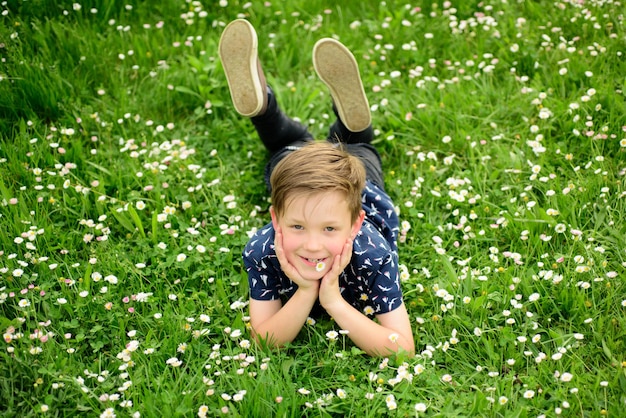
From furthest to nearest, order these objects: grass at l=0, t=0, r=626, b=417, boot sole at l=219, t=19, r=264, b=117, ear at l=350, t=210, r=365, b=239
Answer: boot sole at l=219, t=19, r=264, b=117 < ear at l=350, t=210, r=365, b=239 < grass at l=0, t=0, r=626, b=417

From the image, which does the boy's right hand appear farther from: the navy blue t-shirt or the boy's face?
the navy blue t-shirt

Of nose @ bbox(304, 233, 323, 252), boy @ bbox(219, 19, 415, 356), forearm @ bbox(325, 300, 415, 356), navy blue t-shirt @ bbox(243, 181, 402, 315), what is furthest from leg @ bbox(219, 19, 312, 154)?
forearm @ bbox(325, 300, 415, 356)

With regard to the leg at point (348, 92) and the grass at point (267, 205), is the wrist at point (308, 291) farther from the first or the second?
the leg at point (348, 92)

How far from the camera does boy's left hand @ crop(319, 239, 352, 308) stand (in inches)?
120

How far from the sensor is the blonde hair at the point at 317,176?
2.94 meters

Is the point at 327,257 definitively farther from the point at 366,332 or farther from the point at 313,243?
the point at 366,332

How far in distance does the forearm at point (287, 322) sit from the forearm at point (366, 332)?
114 mm

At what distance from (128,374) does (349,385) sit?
96 cm

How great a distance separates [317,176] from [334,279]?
0.48 metres

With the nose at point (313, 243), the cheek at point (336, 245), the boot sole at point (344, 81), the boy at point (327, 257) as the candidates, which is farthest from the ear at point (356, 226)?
the boot sole at point (344, 81)

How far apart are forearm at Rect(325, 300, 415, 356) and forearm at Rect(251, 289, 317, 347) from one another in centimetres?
11

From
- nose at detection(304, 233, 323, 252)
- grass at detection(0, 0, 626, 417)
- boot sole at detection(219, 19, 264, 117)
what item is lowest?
grass at detection(0, 0, 626, 417)

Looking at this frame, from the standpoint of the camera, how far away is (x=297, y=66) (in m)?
5.11

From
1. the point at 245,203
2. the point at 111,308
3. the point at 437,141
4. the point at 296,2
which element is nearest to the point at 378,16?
the point at 296,2
